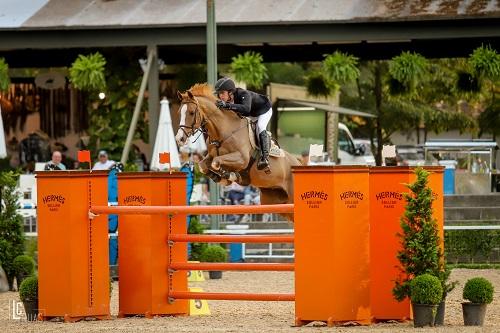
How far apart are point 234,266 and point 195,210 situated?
0.79 meters

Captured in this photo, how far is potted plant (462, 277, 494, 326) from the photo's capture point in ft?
36.6

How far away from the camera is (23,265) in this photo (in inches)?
658

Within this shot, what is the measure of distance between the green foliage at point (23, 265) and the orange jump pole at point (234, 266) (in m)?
4.93

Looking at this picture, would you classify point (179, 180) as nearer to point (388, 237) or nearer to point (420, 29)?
point (388, 237)

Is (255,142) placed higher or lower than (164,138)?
lower

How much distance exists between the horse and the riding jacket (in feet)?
0.53

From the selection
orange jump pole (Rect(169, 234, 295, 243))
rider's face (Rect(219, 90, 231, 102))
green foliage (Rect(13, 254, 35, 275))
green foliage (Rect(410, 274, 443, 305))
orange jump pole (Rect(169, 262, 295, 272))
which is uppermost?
rider's face (Rect(219, 90, 231, 102))

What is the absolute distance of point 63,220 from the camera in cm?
1180

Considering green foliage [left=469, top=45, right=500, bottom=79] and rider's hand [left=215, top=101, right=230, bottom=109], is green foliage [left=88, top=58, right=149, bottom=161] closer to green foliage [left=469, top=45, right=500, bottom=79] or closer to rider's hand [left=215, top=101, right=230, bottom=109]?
green foliage [left=469, top=45, right=500, bottom=79]

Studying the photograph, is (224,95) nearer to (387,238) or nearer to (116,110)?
(387,238)

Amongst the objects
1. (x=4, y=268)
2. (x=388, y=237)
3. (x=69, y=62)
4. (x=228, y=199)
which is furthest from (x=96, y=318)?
(x=69, y=62)

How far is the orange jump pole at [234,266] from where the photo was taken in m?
11.7

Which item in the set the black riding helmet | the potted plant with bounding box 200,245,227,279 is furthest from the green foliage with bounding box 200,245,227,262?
the black riding helmet

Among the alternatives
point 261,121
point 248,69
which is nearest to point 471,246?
point 248,69
